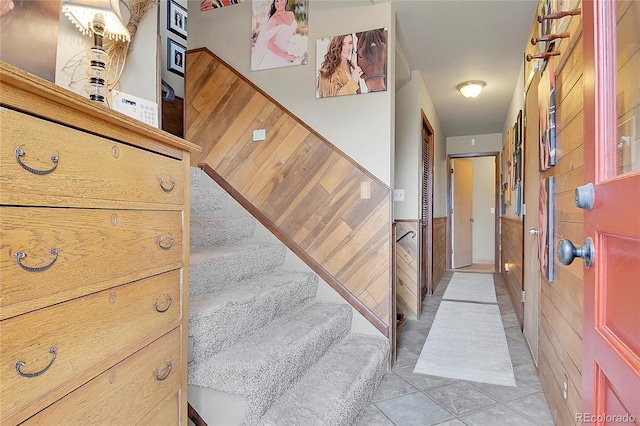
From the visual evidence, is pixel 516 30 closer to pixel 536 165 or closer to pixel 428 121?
pixel 536 165

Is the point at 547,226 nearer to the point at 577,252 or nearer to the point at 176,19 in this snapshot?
the point at 577,252

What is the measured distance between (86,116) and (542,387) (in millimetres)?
2586

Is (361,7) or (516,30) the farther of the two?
(516,30)

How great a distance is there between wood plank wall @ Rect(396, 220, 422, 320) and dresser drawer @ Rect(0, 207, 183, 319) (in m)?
2.88

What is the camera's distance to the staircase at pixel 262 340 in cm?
146

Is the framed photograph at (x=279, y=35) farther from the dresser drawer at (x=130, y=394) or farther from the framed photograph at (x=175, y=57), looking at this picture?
the dresser drawer at (x=130, y=394)

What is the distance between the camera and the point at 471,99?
14.5ft

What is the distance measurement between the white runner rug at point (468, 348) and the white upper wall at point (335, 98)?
51.6 inches

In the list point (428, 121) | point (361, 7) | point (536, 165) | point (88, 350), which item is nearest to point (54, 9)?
point (88, 350)

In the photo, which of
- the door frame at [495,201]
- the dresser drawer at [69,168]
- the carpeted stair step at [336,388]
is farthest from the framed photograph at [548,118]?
the door frame at [495,201]

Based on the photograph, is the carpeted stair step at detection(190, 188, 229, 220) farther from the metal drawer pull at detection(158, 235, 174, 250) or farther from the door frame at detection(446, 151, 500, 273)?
the door frame at detection(446, 151, 500, 273)

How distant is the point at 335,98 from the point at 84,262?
6.65ft

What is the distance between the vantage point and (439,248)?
5367 millimetres

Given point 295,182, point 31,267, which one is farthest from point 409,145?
point 31,267
